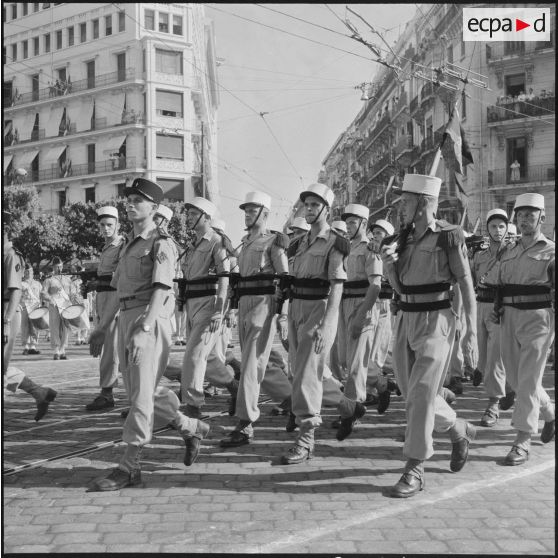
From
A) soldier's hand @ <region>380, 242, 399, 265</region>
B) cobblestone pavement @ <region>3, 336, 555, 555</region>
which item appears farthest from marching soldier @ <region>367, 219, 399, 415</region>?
soldier's hand @ <region>380, 242, 399, 265</region>

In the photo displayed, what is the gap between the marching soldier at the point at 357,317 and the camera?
22.8ft

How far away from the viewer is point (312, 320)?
6.26m

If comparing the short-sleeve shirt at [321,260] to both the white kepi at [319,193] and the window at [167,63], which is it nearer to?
the white kepi at [319,193]

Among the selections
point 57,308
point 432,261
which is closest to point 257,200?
point 432,261

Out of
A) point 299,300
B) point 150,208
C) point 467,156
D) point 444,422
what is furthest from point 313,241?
point 467,156

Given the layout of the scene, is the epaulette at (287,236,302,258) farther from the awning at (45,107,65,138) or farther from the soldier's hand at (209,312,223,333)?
the awning at (45,107,65,138)

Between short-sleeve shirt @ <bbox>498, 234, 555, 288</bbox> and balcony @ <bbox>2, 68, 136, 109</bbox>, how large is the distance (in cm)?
3233

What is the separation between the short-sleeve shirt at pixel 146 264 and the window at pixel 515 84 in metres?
31.9

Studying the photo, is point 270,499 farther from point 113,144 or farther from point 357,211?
point 113,144

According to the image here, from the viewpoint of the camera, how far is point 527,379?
616 centimetres

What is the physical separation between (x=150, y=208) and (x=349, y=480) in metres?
2.58

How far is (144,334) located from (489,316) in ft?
11.5

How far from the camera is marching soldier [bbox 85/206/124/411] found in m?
8.62

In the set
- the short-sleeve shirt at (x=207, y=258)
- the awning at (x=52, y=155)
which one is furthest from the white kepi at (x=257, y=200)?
the awning at (x=52, y=155)
